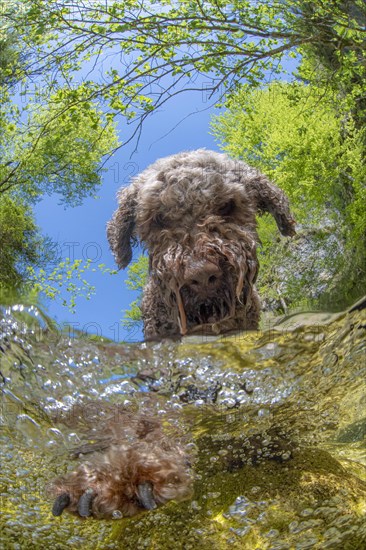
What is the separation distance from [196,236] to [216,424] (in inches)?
28.9

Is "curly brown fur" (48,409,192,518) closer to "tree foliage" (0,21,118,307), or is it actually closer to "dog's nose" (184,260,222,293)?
"dog's nose" (184,260,222,293)

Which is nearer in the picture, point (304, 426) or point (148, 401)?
point (304, 426)

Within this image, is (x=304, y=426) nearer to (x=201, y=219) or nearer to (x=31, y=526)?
(x=31, y=526)

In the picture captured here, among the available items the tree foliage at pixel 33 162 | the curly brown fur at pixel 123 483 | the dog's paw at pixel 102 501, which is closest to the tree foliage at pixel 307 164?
the tree foliage at pixel 33 162

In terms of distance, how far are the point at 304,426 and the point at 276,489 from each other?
36cm

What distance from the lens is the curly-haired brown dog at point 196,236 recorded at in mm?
2342

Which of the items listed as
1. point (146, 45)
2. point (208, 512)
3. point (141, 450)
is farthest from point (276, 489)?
point (146, 45)

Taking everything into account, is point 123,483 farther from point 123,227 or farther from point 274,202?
point 274,202

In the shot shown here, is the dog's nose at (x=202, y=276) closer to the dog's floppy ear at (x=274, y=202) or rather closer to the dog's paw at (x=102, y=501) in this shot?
the dog's floppy ear at (x=274, y=202)

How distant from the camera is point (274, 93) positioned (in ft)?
16.3

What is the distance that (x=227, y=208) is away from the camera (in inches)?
103

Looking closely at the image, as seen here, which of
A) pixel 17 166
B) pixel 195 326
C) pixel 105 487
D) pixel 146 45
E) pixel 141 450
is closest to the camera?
pixel 105 487

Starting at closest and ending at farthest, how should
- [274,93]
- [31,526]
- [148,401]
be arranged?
[31,526], [148,401], [274,93]

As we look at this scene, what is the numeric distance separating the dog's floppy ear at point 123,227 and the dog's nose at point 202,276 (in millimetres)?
583
